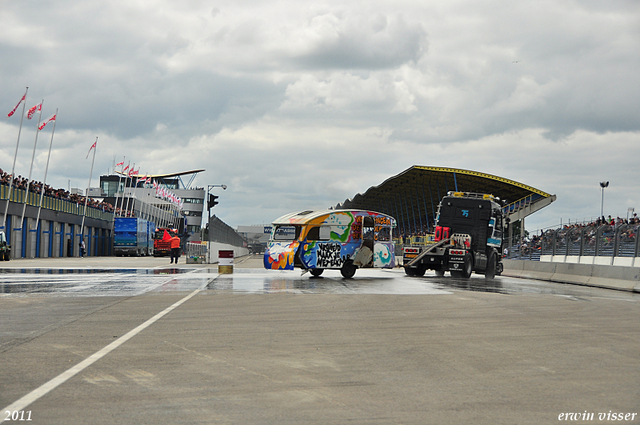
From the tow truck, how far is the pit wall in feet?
9.23

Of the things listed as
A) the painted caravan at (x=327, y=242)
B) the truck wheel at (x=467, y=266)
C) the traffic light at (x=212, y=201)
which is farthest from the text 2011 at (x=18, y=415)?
the traffic light at (x=212, y=201)

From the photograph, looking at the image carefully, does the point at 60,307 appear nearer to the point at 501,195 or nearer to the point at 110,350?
the point at 110,350

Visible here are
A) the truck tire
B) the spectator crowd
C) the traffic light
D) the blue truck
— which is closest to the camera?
the truck tire

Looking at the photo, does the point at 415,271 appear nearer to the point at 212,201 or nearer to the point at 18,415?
the point at 212,201

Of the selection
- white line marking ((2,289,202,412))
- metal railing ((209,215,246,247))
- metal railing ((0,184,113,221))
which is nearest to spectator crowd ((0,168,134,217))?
metal railing ((0,184,113,221))

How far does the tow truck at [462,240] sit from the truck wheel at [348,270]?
349 cm

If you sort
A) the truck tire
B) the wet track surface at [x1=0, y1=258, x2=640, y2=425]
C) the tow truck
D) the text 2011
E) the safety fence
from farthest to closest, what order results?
the truck tire → the tow truck → the safety fence → the wet track surface at [x1=0, y1=258, x2=640, y2=425] → the text 2011

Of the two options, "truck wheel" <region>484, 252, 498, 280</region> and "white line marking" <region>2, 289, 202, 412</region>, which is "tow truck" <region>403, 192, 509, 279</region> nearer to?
"truck wheel" <region>484, 252, 498, 280</region>

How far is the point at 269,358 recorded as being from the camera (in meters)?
8.22

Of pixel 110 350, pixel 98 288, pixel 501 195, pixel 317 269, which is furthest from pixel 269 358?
pixel 501 195

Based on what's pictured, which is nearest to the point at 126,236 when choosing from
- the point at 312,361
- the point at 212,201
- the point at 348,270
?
the point at 212,201

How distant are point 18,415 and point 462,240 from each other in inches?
961

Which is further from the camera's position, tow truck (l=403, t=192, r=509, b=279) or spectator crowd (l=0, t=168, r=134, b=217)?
spectator crowd (l=0, t=168, r=134, b=217)

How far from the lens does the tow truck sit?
28219 mm
